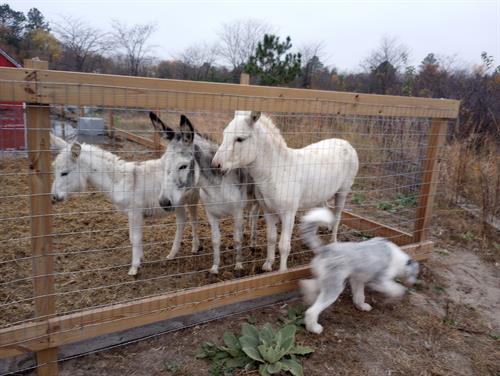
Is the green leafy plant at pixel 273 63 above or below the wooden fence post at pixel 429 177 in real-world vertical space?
above

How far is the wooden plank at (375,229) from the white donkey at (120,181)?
266cm

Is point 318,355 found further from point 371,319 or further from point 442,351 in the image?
point 442,351

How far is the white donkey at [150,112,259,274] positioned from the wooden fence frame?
68 centimetres

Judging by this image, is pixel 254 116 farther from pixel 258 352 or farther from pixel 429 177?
pixel 429 177

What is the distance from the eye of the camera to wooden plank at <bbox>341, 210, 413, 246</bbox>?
4.46 m

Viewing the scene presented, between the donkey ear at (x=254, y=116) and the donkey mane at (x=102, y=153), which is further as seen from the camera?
the donkey mane at (x=102, y=153)

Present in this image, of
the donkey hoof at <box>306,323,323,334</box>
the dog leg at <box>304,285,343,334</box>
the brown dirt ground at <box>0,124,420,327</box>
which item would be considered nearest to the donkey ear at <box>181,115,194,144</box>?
the brown dirt ground at <box>0,124,420,327</box>

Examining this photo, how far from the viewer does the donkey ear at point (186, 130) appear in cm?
308

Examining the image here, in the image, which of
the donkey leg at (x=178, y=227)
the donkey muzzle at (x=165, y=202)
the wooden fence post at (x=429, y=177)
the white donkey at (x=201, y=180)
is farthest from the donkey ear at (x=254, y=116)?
the wooden fence post at (x=429, y=177)

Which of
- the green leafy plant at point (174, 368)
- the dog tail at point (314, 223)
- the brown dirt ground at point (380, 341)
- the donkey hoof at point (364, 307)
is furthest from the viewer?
the donkey hoof at point (364, 307)

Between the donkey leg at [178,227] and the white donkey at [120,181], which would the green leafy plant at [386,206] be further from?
the white donkey at [120,181]

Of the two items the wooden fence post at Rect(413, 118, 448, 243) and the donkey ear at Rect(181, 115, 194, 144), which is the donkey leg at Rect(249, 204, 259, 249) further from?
the wooden fence post at Rect(413, 118, 448, 243)

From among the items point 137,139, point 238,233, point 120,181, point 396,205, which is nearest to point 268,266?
point 238,233

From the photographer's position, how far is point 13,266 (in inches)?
147
